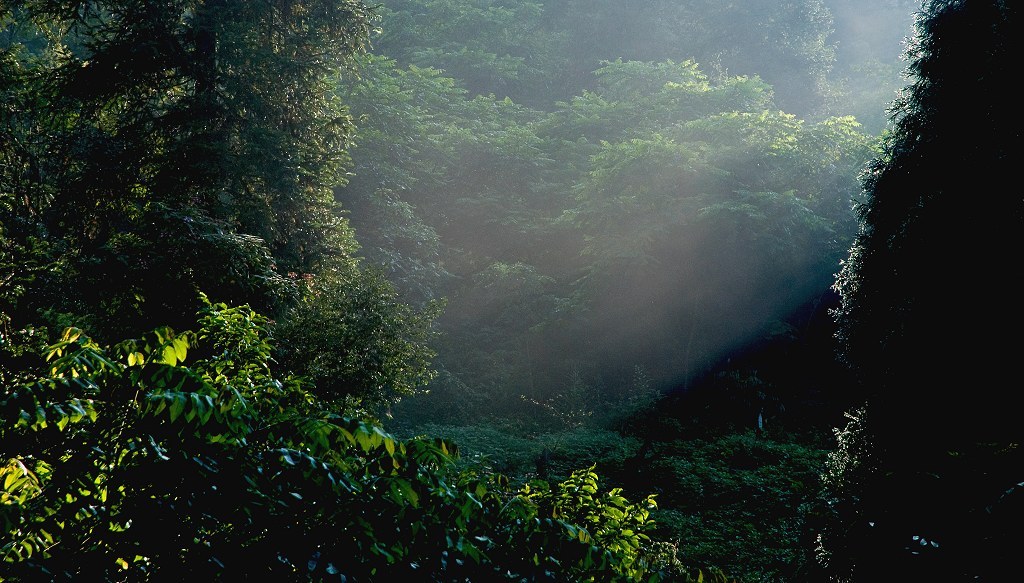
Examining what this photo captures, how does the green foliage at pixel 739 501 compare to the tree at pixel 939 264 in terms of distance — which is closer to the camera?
the tree at pixel 939 264

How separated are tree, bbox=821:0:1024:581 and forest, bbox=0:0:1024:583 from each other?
1.8 inches

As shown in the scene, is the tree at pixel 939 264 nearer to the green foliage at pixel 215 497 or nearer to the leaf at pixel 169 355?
the green foliage at pixel 215 497

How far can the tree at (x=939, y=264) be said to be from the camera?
7336 millimetres

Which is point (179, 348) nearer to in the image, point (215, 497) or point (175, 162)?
point (215, 497)

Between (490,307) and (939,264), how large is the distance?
1996cm

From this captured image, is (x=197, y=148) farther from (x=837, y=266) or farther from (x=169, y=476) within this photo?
(x=837, y=266)

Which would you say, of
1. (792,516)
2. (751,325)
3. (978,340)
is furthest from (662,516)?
(751,325)

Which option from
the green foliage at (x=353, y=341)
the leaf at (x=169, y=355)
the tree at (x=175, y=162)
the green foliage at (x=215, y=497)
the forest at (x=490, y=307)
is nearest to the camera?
the green foliage at (x=215, y=497)

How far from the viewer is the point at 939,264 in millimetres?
7988

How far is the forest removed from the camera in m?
2.42

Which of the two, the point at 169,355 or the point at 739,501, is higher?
the point at 169,355

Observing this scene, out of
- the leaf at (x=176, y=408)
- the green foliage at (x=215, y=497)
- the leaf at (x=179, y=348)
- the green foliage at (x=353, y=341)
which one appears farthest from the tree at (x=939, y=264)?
the green foliage at (x=353, y=341)

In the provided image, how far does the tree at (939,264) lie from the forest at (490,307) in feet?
0.15

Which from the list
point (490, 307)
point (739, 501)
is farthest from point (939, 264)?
point (490, 307)
